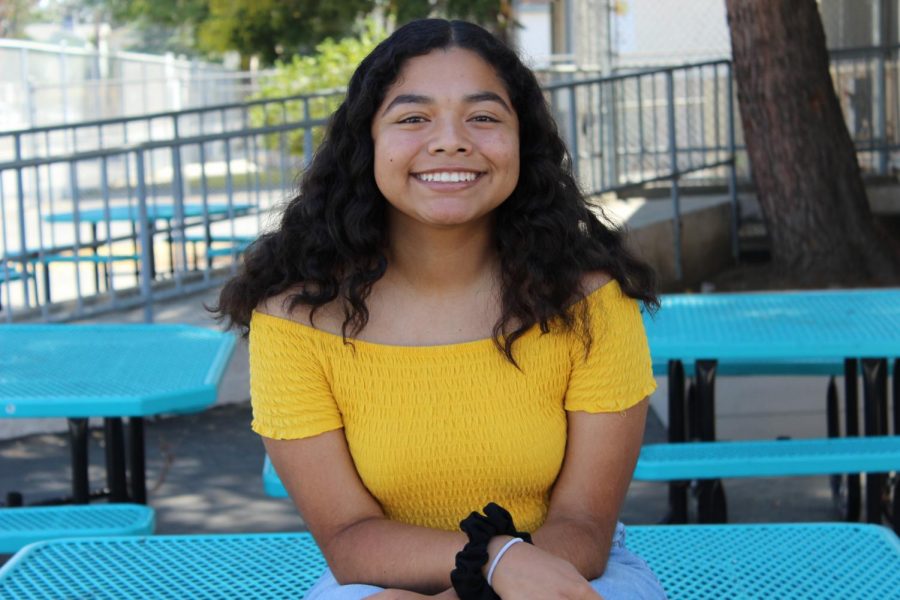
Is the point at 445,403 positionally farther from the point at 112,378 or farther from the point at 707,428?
the point at 707,428

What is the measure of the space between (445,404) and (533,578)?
391mm

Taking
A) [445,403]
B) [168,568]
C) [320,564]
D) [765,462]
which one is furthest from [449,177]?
[765,462]

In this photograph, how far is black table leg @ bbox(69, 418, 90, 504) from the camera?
4449 mm

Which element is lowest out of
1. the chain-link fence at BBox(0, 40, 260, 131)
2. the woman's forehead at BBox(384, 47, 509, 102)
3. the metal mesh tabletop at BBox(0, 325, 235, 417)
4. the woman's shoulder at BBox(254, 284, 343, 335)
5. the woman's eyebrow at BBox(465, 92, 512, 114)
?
the metal mesh tabletop at BBox(0, 325, 235, 417)

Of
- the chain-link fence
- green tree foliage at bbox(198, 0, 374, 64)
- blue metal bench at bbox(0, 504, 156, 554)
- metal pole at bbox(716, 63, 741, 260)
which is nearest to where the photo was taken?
blue metal bench at bbox(0, 504, 156, 554)

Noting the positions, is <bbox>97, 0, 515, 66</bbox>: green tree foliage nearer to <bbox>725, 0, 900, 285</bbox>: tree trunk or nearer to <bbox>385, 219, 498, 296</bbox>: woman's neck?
<bbox>725, 0, 900, 285</bbox>: tree trunk

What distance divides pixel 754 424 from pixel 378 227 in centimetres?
439

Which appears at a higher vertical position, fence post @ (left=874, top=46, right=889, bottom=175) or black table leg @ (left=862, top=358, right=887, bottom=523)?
fence post @ (left=874, top=46, right=889, bottom=175)

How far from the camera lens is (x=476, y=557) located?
2143mm

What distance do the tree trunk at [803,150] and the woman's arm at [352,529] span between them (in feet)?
21.1

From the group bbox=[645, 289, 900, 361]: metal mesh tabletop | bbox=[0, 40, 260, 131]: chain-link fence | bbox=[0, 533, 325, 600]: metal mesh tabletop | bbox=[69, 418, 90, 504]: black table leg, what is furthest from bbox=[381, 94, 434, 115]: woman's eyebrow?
bbox=[0, 40, 260, 131]: chain-link fence

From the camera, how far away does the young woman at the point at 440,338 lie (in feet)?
7.73

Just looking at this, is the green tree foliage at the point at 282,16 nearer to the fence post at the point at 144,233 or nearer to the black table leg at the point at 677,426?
the fence post at the point at 144,233

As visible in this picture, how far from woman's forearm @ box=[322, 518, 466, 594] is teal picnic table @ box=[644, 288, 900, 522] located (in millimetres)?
1675
